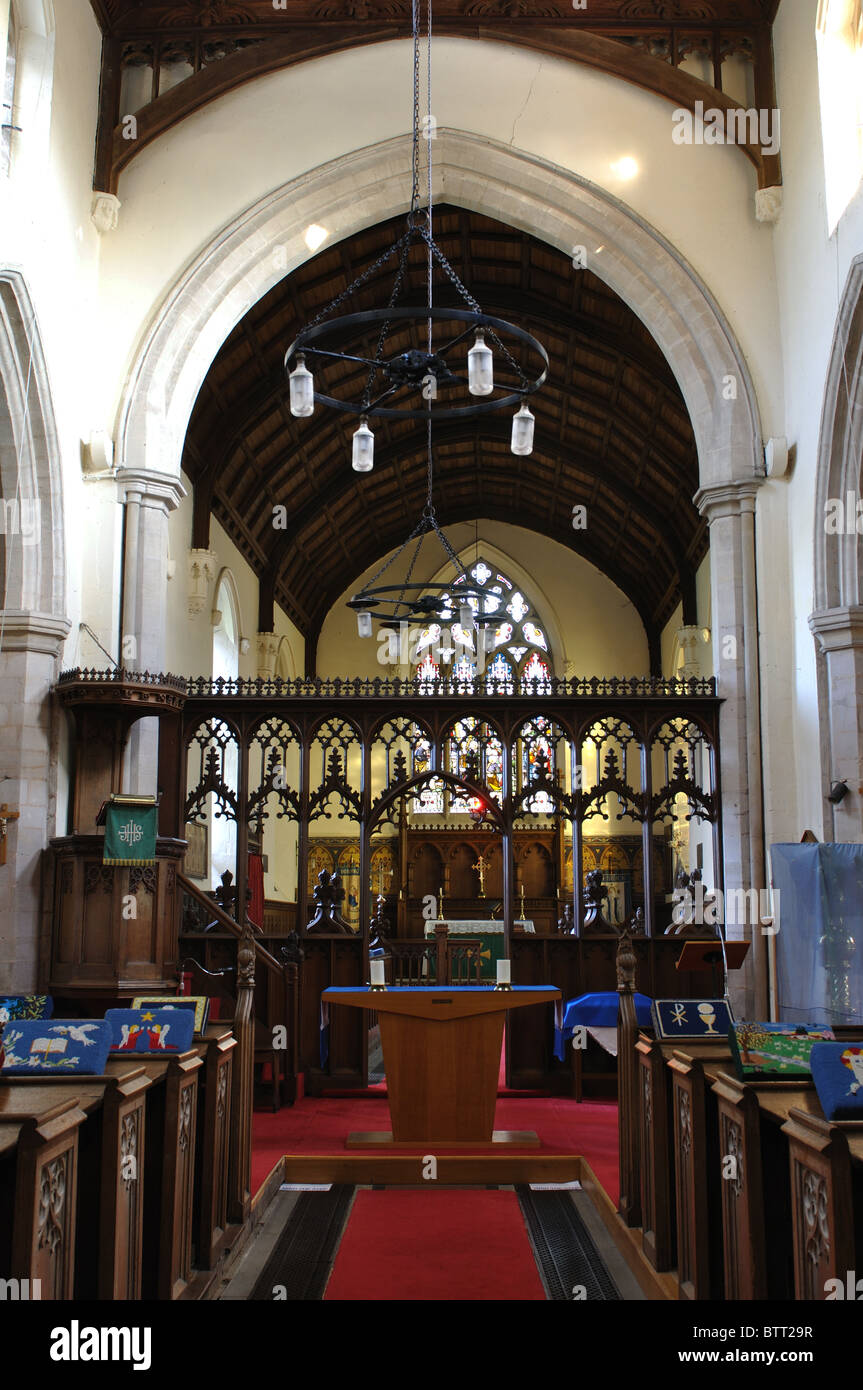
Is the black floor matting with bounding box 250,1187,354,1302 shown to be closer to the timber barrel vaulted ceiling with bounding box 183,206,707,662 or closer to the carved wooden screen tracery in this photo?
the carved wooden screen tracery

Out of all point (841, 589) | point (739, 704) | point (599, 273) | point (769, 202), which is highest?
point (769, 202)

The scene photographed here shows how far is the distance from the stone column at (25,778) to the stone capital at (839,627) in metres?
4.86

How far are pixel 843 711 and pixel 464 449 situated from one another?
10.2 meters

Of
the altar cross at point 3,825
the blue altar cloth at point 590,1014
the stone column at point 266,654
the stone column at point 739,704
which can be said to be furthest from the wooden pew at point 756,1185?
the stone column at point 266,654

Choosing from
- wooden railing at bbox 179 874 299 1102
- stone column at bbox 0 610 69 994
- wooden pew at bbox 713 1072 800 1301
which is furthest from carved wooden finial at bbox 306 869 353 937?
wooden pew at bbox 713 1072 800 1301

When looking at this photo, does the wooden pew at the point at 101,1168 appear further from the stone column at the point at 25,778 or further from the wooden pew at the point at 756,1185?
the stone column at the point at 25,778

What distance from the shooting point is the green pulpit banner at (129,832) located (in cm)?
748

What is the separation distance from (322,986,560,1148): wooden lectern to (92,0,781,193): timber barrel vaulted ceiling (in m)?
6.63

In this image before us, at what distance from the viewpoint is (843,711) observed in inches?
318

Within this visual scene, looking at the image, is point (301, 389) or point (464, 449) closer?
point (301, 389)

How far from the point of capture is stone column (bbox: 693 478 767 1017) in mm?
8586

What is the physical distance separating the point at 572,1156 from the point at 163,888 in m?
3.11

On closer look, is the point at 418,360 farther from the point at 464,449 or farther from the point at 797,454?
the point at 464,449

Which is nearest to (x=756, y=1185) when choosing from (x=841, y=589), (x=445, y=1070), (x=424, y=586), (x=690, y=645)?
(x=445, y=1070)
